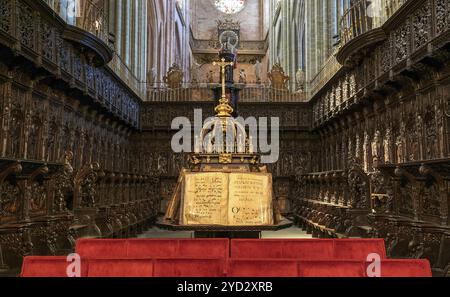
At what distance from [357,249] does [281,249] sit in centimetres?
66

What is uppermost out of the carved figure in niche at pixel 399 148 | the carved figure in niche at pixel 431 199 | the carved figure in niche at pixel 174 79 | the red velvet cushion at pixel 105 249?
the carved figure in niche at pixel 174 79

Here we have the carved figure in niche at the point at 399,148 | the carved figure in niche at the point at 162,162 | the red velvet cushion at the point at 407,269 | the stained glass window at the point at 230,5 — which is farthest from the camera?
the stained glass window at the point at 230,5

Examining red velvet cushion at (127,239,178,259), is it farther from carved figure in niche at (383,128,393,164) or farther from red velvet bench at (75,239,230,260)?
carved figure in niche at (383,128,393,164)

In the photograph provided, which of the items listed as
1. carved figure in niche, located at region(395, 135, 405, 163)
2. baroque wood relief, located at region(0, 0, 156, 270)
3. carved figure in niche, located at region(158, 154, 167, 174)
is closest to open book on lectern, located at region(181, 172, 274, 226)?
baroque wood relief, located at region(0, 0, 156, 270)

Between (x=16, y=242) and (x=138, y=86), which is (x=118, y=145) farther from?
(x=16, y=242)

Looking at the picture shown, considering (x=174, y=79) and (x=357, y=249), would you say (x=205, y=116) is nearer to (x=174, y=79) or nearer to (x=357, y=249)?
(x=174, y=79)

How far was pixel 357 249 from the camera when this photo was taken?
357cm

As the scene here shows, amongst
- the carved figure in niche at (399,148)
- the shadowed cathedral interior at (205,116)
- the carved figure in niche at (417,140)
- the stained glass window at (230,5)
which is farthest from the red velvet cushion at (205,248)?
the stained glass window at (230,5)

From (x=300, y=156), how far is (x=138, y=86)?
811 cm

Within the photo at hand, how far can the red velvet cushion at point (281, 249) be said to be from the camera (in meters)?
3.58

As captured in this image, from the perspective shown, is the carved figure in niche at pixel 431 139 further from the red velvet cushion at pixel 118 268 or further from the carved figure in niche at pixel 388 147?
the red velvet cushion at pixel 118 268

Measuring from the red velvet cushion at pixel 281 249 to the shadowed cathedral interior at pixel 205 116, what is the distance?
0.25ft

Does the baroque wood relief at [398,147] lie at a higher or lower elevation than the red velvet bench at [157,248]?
higher

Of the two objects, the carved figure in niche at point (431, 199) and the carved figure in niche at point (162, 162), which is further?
the carved figure in niche at point (162, 162)
